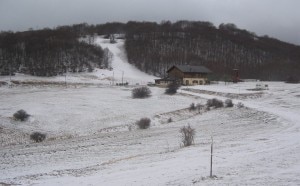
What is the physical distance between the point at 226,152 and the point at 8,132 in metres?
30.6

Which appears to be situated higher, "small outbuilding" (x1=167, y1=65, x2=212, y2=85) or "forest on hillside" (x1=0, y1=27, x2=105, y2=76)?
"forest on hillside" (x1=0, y1=27, x2=105, y2=76)

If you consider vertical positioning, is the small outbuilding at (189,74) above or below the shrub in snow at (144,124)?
above

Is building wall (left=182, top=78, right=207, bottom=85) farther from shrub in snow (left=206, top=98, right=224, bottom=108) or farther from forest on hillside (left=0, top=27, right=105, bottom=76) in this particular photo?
shrub in snow (left=206, top=98, right=224, bottom=108)

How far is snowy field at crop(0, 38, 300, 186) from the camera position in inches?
787

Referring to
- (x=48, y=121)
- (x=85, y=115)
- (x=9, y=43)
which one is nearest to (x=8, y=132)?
(x=48, y=121)

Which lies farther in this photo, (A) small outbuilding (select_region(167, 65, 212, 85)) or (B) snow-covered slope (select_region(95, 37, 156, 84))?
(B) snow-covered slope (select_region(95, 37, 156, 84))

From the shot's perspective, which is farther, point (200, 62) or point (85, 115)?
point (200, 62)

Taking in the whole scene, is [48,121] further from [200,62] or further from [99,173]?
[200,62]

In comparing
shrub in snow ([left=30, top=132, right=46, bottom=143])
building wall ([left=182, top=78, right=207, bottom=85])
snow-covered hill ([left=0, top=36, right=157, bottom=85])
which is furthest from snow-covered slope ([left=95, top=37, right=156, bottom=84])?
shrub in snow ([left=30, top=132, right=46, bottom=143])

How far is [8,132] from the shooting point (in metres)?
46.3

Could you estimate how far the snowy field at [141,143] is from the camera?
20.0 meters

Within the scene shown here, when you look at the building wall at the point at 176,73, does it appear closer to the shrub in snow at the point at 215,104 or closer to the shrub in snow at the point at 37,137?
the shrub in snow at the point at 215,104

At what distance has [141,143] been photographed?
117ft

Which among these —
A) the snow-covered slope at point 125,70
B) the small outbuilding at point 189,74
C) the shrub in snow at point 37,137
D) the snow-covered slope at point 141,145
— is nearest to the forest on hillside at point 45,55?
the snow-covered slope at point 125,70
